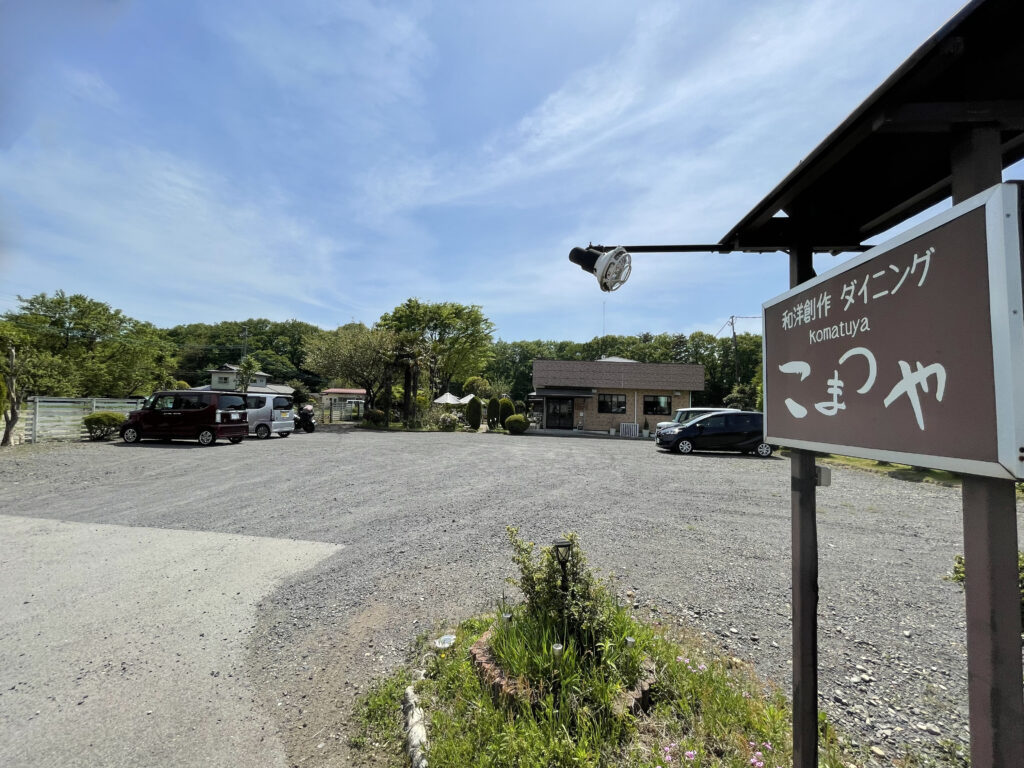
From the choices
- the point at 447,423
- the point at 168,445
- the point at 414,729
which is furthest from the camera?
the point at 447,423

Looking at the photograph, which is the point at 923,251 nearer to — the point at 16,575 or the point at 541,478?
the point at 16,575

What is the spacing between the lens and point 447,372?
33969mm

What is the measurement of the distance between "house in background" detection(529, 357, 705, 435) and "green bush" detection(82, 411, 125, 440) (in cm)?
1805

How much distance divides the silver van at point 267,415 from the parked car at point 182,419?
5.31 feet

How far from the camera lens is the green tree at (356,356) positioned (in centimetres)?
2314

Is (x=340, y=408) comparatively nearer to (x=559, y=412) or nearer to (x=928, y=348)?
(x=559, y=412)

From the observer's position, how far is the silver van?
15.5 m

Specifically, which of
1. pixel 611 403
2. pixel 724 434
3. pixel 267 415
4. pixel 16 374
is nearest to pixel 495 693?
pixel 724 434

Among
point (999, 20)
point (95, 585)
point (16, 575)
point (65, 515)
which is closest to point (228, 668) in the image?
point (95, 585)

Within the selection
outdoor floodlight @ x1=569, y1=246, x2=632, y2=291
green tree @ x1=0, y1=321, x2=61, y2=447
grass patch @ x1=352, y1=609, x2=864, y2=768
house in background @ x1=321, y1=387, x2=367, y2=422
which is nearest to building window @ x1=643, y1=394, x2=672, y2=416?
house in background @ x1=321, y1=387, x2=367, y2=422

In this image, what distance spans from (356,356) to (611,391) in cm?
1412

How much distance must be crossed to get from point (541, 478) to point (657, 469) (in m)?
3.25

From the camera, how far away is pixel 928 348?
3.50 feet

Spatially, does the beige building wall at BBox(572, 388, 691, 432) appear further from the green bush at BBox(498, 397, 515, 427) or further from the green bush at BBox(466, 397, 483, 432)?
the green bush at BBox(466, 397, 483, 432)
